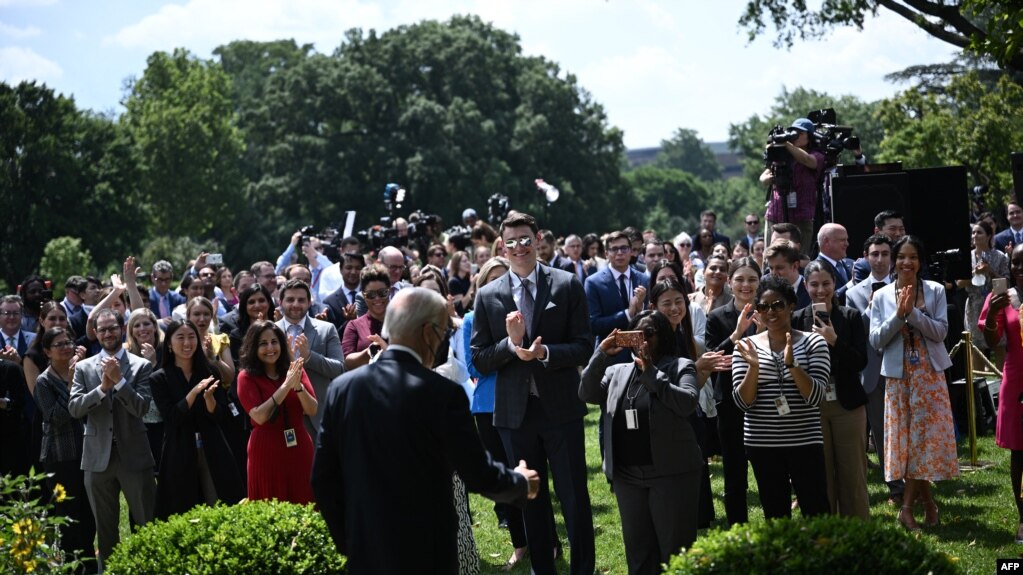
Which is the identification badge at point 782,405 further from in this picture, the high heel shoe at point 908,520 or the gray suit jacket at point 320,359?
the gray suit jacket at point 320,359

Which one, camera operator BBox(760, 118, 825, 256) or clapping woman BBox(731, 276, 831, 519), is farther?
camera operator BBox(760, 118, 825, 256)

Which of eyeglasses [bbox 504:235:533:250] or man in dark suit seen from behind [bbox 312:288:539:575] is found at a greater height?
eyeglasses [bbox 504:235:533:250]

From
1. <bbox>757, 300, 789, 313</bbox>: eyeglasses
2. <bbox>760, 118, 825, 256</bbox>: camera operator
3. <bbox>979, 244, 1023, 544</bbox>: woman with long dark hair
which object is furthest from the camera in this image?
<bbox>760, 118, 825, 256</bbox>: camera operator

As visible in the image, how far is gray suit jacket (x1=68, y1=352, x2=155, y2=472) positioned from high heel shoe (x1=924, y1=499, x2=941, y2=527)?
5.82 meters

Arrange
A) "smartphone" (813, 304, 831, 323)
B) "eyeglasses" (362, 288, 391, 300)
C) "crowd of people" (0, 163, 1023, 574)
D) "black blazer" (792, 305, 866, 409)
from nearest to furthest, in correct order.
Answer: "crowd of people" (0, 163, 1023, 574), "black blazer" (792, 305, 866, 409), "smartphone" (813, 304, 831, 323), "eyeglasses" (362, 288, 391, 300)

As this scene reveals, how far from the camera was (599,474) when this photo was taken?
36.9ft

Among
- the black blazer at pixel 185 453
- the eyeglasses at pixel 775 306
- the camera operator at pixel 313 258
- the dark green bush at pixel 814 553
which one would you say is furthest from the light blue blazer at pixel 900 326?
the camera operator at pixel 313 258

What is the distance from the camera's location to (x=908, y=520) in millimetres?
8344

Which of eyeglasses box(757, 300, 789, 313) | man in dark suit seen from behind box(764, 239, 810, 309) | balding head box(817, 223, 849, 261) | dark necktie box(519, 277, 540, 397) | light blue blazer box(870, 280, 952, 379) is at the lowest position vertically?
light blue blazer box(870, 280, 952, 379)

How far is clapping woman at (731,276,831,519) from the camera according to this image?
23.4 feet

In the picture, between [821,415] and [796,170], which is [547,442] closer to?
[821,415]

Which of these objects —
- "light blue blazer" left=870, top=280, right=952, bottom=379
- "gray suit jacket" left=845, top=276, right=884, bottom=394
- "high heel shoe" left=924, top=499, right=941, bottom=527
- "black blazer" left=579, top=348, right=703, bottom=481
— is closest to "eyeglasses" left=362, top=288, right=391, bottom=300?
"black blazer" left=579, top=348, right=703, bottom=481

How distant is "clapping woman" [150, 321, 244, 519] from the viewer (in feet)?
27.1

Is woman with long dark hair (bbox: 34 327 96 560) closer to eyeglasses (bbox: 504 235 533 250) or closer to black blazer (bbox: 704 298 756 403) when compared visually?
eyeglasses (bbox: 504 235 533 250)
